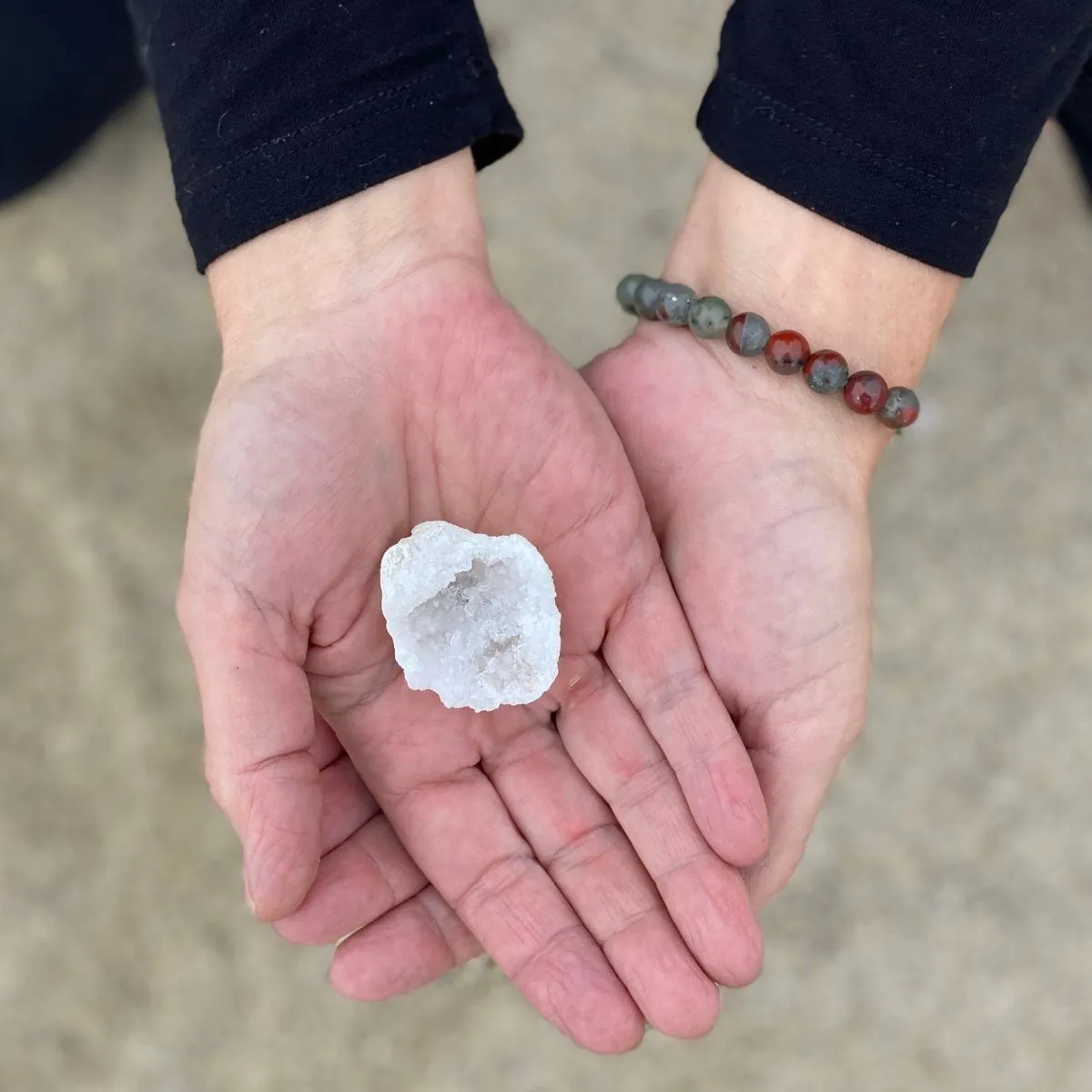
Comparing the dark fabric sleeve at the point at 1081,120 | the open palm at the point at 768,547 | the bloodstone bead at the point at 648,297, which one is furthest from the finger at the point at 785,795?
the dark fabric sleeve at the point at 1081,120

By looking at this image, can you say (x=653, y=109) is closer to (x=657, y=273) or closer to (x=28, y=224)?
(x=657, y=273)

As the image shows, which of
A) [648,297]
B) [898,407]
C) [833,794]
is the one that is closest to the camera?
[898,407]

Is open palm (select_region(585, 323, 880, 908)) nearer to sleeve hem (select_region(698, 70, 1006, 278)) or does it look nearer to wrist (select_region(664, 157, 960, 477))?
wrist (select_region(664, 157, 960, 477))

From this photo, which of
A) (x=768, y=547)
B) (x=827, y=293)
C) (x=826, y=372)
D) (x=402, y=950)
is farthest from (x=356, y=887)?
(x=827, y=293)

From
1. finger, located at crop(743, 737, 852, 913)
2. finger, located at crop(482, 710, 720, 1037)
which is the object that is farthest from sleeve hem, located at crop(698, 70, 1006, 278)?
finger, located at crop(482, 710, 720, 1037)

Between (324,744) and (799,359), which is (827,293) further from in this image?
(324,744)

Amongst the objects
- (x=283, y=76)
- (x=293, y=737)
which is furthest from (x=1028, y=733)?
(x=283, y=76)
